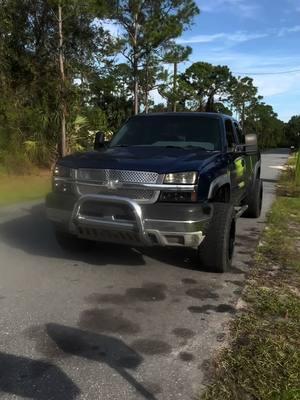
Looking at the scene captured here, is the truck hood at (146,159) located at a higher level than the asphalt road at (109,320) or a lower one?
higher

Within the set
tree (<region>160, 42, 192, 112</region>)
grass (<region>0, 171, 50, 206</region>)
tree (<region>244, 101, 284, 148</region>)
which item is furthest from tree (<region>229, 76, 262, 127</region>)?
grass (<region>0, 171, 50, 206</region>)

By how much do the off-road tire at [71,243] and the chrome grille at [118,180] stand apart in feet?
3.04

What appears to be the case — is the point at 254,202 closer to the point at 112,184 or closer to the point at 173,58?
the point at 112,184

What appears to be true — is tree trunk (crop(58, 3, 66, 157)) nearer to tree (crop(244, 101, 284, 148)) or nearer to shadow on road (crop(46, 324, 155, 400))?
shadow on road (crop(46, 324, 155, 400))

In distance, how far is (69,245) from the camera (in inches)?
243

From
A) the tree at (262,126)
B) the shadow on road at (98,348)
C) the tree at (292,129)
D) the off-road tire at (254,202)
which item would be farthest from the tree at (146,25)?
the tree at (292,129)

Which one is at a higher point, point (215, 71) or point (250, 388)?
point (215, 71)

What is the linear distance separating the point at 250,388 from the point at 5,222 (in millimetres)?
5960

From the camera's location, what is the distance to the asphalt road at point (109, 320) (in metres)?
3.16

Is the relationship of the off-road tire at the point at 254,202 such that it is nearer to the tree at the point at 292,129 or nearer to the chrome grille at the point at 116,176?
the chrome grille at the point at 116,176

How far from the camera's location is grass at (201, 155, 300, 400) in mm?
3111

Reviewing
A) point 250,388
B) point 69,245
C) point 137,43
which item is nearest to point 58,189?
point 69,245

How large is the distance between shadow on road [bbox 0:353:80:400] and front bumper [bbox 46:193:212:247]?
1.91 meters

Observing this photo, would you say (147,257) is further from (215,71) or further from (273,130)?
(273,130)
